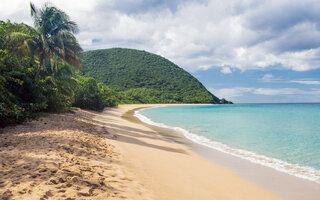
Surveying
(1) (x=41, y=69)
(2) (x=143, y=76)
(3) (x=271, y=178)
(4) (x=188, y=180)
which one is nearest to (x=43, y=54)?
(1) (x=41, y=69)

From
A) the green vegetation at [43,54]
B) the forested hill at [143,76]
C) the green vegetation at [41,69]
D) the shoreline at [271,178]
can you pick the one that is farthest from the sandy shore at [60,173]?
the forested hill at [143,76]

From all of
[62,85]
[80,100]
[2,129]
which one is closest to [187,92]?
[80,100]

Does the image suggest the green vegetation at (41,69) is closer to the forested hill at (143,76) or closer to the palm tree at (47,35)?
the palm tree at (47,35)

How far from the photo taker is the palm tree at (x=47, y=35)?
14.1 metres

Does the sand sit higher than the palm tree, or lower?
lower

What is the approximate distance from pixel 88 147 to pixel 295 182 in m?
6.42

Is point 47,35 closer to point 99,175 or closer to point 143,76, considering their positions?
point 99,175

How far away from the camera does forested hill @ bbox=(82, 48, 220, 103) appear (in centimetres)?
8788

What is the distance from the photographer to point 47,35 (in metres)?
15.4

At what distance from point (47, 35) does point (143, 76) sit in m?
86.0

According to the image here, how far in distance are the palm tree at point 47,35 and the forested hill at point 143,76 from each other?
59.2 meters

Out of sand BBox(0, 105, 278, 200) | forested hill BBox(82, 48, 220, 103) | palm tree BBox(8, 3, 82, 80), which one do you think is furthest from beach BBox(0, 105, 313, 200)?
forested hill BBox(82, 48, 220, 103)

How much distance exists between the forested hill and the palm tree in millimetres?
59180

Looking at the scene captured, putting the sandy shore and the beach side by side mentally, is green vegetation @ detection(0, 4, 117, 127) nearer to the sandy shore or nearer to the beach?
the beach
